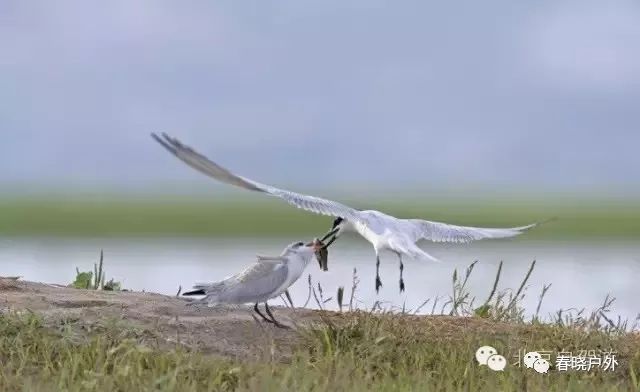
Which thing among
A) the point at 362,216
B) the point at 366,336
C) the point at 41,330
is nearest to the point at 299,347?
the point at 366,336

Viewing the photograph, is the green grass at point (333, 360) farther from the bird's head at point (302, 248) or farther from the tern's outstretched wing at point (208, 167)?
the tern's outstretched wing at point (208, 167)

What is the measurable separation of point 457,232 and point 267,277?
1.49m

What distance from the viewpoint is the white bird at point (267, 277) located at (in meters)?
6.50

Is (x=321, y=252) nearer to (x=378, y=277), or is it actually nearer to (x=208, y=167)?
(x=378, y=277)

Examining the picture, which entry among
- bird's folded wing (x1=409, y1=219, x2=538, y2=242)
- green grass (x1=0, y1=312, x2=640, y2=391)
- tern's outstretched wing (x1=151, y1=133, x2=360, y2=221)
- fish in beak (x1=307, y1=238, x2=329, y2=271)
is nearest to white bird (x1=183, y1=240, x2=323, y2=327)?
fish in beak (x1=307, y1=238, x2=329, y2=271)

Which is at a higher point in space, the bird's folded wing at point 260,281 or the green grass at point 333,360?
Answer: the bird's folded wing at point 260,281

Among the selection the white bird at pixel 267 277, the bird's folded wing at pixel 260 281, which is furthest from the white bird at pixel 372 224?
the bird's folded wing at pixel 260 281

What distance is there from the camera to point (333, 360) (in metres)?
6.36

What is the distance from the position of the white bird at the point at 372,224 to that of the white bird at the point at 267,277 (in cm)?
23

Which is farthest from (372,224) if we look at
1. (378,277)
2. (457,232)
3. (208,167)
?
(208,167)

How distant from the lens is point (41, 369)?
5992 millimetres

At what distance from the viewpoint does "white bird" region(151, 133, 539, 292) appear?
5.80 meters

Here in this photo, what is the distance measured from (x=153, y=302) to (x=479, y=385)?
94.0 inches

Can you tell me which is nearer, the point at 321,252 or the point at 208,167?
the point at 208,167
